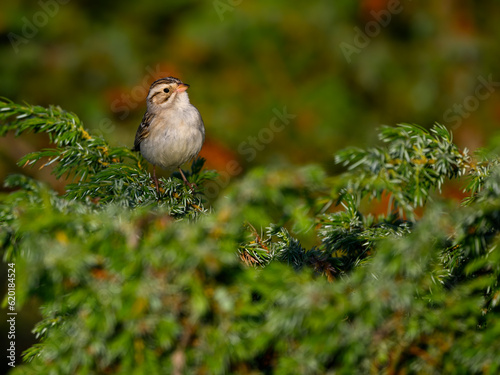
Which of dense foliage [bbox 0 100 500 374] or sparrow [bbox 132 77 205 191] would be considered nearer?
dense foliage [bbox 0 100 500 374]

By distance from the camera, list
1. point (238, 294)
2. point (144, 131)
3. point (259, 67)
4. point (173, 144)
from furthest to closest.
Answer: point (259, 67) < point (144, 131) < point (173, 144) < point (238, 294)

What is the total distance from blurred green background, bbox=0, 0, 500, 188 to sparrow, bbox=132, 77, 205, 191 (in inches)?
29.3

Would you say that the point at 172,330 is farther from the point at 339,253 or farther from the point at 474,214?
the point at 339,253

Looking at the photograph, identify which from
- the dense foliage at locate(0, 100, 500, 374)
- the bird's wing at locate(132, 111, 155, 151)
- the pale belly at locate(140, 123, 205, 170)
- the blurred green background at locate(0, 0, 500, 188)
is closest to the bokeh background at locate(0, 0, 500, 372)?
the blurred green background at locate(0, 0, 500, 188)

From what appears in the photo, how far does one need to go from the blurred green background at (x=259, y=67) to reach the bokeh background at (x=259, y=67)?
0.01 meters

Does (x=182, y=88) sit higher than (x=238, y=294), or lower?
lower

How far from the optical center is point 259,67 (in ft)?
16.8

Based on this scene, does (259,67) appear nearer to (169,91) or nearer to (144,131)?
(169,91)

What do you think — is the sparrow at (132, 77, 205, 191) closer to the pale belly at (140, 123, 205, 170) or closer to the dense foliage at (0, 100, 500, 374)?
the pale belly at (140, 123, 205, 170)

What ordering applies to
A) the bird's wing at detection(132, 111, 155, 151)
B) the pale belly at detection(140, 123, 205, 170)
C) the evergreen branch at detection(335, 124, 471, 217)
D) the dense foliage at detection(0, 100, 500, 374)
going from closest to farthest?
the dense foliage at detection(0, 100, 500, 374)
the evergreen branch at detection(335, 124, 471, 217)
the pale belly at detection(140, 123, 205, 170)
the bird's wing at detection(132, 111, 155, 151)

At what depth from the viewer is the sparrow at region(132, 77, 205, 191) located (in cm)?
387

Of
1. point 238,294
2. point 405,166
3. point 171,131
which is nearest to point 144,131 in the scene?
point 171,131

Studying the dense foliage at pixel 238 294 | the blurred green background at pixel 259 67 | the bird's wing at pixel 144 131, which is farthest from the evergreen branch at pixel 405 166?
the blurred green background at pixel 259 67

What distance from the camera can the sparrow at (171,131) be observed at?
3867 millimetres
